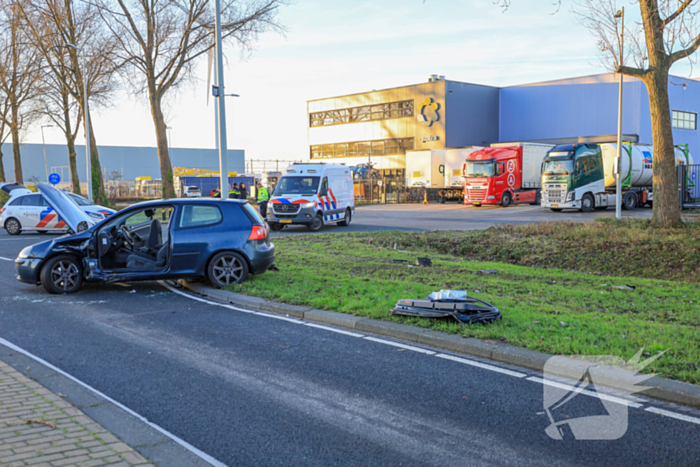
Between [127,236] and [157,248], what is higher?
[127,236]

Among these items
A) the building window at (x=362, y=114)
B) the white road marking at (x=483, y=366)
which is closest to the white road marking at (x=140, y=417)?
→ the white road marking at (x=483, y=366)

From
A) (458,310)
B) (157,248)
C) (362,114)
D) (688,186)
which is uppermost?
(362,114)

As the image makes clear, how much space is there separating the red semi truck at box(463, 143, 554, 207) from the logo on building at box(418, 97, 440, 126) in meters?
17.6

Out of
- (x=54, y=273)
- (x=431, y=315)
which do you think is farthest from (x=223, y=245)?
(x=431, y=315)

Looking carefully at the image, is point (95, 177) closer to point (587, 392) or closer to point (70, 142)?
point (70, 142)

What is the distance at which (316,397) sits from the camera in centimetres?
486

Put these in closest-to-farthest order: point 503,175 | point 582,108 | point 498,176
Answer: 1. point 498,176
2. point 503,175
3. point 582,108

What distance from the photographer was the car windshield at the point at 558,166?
30.5 meters

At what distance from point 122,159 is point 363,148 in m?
40.7

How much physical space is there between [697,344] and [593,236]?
29.5ft

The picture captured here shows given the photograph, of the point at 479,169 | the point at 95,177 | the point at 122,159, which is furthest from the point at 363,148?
the point at 122,159

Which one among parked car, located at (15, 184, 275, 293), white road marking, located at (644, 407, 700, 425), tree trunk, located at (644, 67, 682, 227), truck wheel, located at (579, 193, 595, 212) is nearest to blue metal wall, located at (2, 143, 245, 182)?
truck wheel, located at (579, 193, 595, 212)

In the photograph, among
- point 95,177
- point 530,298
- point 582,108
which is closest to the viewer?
point 530,298

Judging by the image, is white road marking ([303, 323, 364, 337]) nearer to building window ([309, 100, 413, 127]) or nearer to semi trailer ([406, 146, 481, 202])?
semi trailer ([406, 146, 481, 202])
